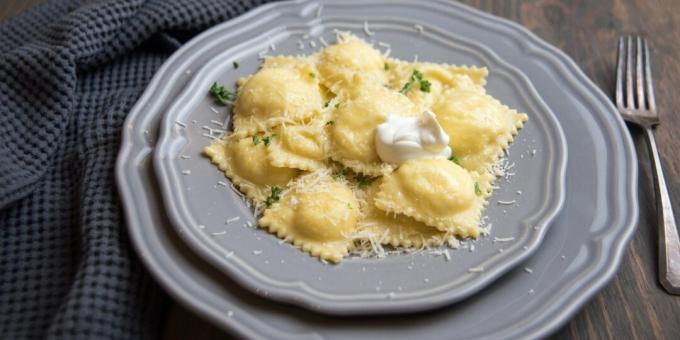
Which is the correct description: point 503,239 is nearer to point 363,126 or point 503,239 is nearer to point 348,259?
point 348,259

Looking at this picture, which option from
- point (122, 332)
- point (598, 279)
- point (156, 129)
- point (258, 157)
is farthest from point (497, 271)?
point (156, 129)

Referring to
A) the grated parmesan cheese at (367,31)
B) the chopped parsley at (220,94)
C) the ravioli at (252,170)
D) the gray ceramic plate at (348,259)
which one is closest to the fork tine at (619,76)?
the gray ceramic plate at (348,259)

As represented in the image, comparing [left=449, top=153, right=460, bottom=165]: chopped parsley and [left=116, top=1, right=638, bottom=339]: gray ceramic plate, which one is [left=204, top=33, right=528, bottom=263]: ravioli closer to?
[left=449, top=153, right=460, bottom=165]: chopped parsley

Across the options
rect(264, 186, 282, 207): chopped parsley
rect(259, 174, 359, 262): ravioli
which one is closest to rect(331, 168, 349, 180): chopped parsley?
rect(259, 174, 359, 262): ravioli

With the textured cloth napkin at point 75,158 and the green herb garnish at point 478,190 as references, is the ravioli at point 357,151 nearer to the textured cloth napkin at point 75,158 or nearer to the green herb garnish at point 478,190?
the green herb garnish at point 478,190

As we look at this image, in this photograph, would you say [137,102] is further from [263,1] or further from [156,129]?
[263,1]

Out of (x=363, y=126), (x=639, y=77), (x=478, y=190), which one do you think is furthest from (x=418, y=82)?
(x=639, y=77)
